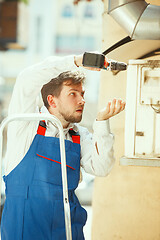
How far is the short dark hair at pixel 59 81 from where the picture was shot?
6.98ft

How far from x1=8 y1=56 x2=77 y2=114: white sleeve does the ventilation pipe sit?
432 millimetres

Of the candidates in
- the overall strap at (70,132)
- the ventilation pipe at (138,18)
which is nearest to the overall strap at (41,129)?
the overall strap at (70,132)

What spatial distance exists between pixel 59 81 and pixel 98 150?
472mm

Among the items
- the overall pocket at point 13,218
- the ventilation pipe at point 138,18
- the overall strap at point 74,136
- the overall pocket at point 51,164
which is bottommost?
the overall pocket at point 13,218

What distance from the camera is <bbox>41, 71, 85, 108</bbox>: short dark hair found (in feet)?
6.98

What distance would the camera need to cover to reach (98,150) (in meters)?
1.98

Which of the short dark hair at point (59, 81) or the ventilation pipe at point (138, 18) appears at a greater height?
the ventilation pipe at point (138, 18)

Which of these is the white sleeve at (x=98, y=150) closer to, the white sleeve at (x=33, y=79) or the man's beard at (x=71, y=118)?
the man's beard at (x=71, y=118)

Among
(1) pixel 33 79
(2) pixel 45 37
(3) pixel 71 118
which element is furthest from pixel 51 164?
(2) pixel 45 37

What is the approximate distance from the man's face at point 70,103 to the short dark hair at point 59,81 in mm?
23

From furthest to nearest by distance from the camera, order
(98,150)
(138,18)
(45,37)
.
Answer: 1. (45,37)
2. (138,18)
3. (98,150)

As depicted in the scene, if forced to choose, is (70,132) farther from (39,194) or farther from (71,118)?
(39,194)

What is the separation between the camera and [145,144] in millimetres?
2018

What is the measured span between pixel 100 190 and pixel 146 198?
0.33m
